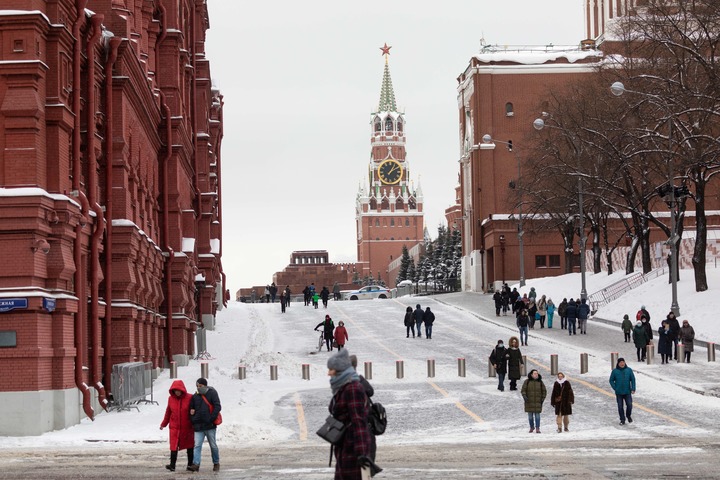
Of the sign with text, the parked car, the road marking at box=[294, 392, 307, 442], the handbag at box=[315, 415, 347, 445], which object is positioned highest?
the parked car

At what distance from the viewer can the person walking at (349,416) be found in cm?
1056

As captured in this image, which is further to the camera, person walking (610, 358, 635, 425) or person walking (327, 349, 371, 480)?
person walking (610, 358, 635, 425)

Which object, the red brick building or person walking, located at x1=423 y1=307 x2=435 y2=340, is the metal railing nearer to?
person walking, located at x1=423 y1=307 x2=435 y2=340

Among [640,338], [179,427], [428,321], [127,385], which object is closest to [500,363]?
[640,338]

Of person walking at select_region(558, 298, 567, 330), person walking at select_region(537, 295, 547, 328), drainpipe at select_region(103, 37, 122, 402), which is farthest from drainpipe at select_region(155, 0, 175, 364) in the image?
person walking at select_region(537, 295, 547, 328)

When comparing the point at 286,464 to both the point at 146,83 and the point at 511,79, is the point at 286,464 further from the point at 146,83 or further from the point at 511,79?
the point at 511,79

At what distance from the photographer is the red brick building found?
904 inches

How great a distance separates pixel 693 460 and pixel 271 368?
67.0ft

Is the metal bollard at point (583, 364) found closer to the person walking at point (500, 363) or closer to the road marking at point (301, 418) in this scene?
the person walking at point (500, 363)

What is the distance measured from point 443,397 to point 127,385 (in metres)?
7.83

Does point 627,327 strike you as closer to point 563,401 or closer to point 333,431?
point 563,401

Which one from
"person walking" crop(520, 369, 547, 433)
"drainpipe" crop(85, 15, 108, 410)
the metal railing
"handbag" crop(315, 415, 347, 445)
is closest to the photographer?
"handbag" crop(315, 415, 347, 445)

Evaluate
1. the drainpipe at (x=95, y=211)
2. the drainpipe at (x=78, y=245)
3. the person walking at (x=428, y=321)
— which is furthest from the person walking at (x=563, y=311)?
the drainpipe at (x=78, y=245)

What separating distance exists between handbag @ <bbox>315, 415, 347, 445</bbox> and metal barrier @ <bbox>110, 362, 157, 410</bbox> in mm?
16842
